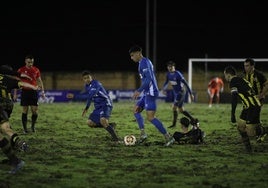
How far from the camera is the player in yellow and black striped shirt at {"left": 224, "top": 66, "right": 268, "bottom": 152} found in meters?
11.6

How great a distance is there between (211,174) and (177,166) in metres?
0.94

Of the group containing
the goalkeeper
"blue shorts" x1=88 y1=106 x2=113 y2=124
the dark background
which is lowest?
the goalkeeper

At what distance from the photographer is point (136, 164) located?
1024 cm

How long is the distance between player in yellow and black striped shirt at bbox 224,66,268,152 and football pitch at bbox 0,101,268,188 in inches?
19.8

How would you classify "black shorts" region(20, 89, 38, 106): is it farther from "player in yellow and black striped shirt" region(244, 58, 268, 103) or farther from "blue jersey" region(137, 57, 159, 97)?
"player in yellow and black striped shirt" region(244, 58, 268, 103)

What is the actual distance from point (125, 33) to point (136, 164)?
136 feet

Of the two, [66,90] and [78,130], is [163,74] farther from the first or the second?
[78,130]

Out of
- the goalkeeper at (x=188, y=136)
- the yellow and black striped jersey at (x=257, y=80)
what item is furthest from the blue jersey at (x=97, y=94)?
the yellow and black striped jersey at (x=257, y=80)

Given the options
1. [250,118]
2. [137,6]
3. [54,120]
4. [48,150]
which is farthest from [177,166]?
[137,6]

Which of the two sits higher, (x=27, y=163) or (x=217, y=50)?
(x=217, y=50)

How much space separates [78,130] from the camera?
1708 cm

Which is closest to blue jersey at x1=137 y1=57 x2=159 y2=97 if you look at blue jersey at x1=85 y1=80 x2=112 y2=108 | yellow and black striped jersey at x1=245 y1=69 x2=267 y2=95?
blue jersey at x1=85 y1=80 x2=112 y2=108

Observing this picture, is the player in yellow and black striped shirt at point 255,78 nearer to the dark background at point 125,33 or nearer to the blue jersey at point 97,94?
the blue jersey at point 97,94

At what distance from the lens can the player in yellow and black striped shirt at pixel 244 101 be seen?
1161 centimetres
